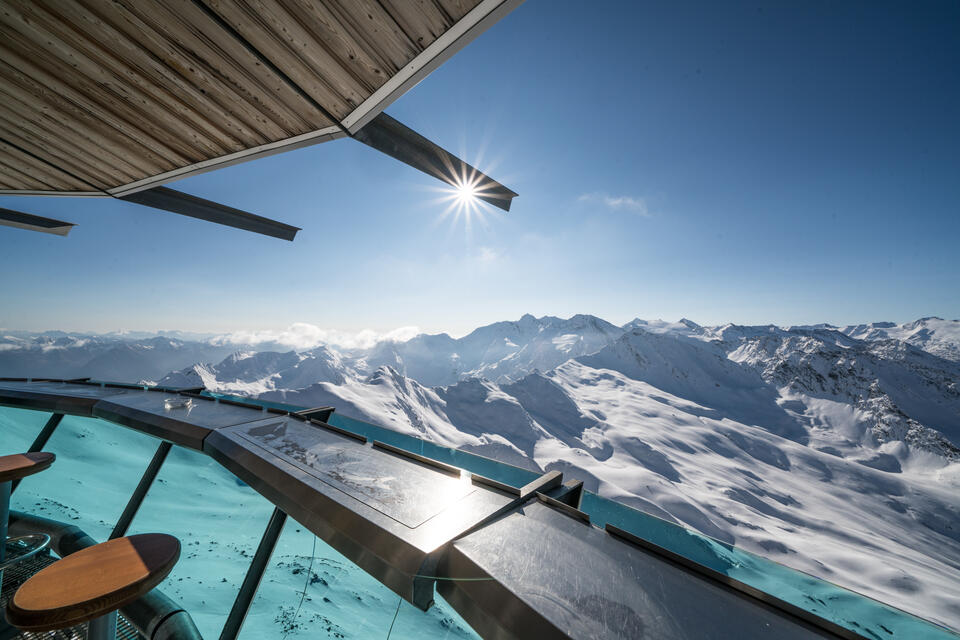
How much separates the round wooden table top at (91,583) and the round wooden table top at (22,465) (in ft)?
3.69

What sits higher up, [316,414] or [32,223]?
[32,223]

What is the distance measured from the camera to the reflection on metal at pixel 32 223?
4.57 meters

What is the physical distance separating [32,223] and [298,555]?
6.59 metres

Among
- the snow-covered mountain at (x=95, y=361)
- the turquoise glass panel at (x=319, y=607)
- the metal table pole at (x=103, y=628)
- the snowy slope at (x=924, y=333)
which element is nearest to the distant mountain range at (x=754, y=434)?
→ the turquoise glass panel at (x=319, y=607)

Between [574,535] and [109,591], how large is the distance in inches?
Result: 66.9

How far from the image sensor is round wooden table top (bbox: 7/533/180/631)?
3.27ft

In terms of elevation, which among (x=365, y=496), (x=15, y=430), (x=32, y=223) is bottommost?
(x=15, y=430)

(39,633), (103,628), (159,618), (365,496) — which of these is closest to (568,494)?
(365,496)

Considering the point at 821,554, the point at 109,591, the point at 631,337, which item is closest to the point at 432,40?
the point at 109,591

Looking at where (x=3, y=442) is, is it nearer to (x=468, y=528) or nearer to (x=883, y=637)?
(x=468, y=528)

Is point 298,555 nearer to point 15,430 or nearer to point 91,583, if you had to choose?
point 91,583

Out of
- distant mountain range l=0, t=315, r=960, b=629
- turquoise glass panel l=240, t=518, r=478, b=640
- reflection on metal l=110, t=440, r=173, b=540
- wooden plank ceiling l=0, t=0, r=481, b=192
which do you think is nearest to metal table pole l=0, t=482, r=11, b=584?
reflection on metal l=110, t=440, r=173, b=540

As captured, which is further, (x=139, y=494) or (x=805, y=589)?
(x=139, y=494)

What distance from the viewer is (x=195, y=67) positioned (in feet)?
6.66
